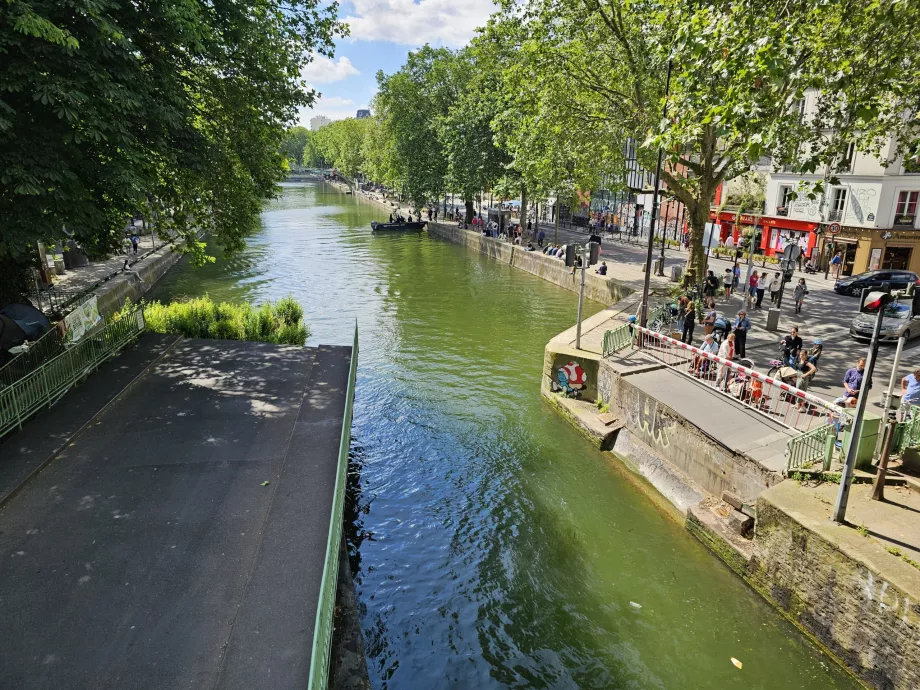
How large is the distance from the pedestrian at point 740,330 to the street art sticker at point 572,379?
14.2 ft

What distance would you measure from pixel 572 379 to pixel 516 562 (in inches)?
269

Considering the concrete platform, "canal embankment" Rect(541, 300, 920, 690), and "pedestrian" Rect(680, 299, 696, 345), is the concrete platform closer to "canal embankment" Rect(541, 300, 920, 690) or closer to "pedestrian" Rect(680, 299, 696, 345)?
"canal embankment" Rect(541, 300, 920, 690)

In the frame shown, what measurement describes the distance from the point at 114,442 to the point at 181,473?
186 cm

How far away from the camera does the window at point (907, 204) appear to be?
2931 centimetres

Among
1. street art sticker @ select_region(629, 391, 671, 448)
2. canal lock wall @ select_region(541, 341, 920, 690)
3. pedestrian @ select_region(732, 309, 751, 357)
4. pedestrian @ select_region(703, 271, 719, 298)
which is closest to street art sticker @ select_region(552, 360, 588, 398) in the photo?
canal lock wall @ select_region(541, 341, 920, 690)

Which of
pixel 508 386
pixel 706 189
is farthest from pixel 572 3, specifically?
pixel 508 386

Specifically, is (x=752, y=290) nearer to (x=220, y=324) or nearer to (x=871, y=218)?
(x=871, y=218)

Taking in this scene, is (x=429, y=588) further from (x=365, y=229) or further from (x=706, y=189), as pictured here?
(x=365, y=229)

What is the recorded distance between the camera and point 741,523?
10078 mm

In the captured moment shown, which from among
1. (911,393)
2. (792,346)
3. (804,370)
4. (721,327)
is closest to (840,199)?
(721,327)

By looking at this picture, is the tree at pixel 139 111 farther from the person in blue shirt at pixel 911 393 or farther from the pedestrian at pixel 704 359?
the person in blue shirt at pixel 911 393

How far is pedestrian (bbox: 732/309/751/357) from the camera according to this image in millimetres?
15836

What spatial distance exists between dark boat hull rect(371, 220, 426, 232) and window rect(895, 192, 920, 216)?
38420 millimetres

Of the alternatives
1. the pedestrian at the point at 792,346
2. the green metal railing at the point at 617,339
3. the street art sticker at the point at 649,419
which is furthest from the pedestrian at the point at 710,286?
the street art sticker at the point at 649,419
